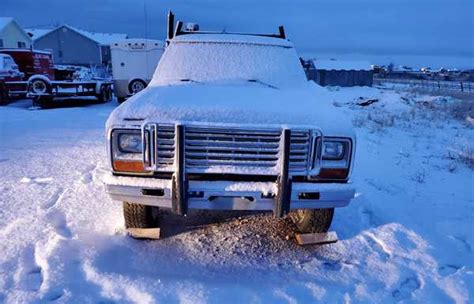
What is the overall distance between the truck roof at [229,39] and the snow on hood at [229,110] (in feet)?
4.96

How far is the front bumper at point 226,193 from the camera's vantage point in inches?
130

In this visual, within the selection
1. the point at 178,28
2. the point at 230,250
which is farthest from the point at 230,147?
the point at 178,28

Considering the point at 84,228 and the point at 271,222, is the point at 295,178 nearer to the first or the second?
the point at 271,222

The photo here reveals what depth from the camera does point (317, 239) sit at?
400 centimetres

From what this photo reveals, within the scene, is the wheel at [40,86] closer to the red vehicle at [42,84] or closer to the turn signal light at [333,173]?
the red vehicle at [42,84]

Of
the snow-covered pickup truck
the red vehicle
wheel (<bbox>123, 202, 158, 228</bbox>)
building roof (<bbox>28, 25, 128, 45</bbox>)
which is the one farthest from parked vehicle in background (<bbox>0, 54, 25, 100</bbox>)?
building roof (<bbox>28, 25, 128, 45</bbox>)

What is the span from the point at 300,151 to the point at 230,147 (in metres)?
0.58

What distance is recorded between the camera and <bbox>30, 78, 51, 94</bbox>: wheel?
14.8 m

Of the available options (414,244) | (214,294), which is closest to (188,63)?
(214,294)

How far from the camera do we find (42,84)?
14867mm

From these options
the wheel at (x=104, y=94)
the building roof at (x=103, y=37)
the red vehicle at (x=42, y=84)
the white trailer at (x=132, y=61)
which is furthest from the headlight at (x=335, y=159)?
the building roof at (x=103, y=37)

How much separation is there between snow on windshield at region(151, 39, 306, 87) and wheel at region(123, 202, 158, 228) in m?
1.54

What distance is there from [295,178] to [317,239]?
34.9 inches

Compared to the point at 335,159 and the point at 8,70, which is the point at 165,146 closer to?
the point at 335,159
